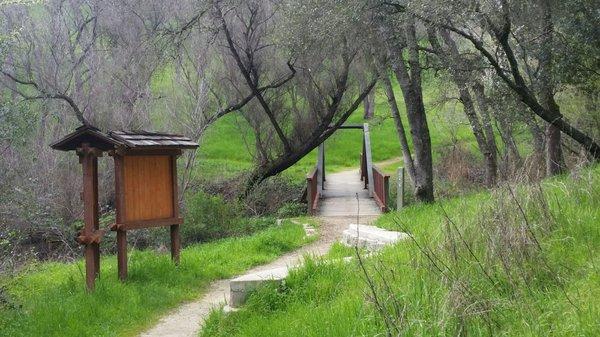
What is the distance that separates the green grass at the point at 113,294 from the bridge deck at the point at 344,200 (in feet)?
13.9

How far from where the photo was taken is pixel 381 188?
20.0m

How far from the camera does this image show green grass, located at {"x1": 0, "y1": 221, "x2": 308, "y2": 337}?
25.4 ft

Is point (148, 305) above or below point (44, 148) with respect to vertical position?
below

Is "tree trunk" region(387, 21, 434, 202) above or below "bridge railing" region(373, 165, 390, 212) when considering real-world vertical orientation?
above

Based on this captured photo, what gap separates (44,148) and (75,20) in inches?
268

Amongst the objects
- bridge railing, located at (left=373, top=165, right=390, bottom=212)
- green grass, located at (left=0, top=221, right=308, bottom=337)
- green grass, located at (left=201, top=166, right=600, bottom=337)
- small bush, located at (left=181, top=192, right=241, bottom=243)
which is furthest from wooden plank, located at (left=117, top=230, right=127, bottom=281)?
bridge railing, located at (left=373, top=165, right=390, bottom=212)

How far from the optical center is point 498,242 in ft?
19.0

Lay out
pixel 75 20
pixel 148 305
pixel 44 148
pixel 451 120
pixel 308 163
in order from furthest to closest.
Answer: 1. pixel 308 163
2. pixel 451 120
3. pixel 75 20
4. pixel 44 148
5. pixel 148 305

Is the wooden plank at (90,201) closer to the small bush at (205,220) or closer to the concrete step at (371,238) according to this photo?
the concrete step at (371,238)

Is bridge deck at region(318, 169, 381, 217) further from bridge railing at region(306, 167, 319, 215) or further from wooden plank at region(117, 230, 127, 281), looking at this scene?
wooden plank at region(117, 230, 127, 281)

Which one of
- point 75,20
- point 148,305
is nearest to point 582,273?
point 148,305

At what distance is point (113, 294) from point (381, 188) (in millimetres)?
12277

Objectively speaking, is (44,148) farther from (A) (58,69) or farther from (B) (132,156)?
(B) (132,156)

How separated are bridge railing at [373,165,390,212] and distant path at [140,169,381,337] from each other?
24cm
